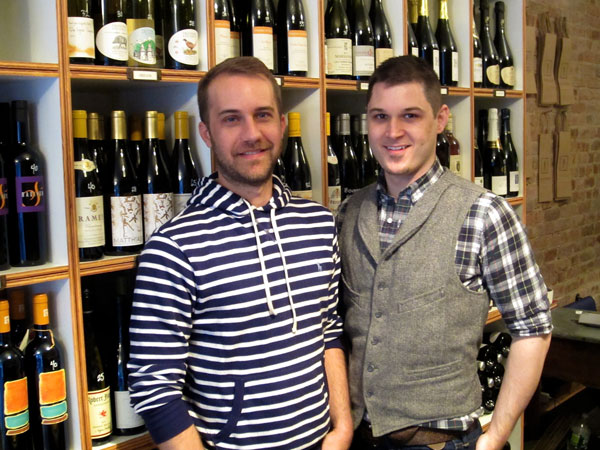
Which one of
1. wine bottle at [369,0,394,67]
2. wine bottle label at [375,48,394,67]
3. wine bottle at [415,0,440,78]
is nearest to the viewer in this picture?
wine bottle label at [375,48,394,67]

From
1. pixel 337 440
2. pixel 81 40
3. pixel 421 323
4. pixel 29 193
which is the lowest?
pixel 337 440

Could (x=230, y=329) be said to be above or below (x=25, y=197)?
below

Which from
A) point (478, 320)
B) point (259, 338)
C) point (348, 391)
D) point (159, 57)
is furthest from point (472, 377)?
point (159, 57)

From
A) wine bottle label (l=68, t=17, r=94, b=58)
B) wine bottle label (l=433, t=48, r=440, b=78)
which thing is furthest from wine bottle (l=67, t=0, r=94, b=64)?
wine bottle label (l=433, t=48, r=440, b=78)

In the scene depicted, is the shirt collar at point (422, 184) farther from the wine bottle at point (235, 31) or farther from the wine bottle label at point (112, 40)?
the wine bottle label at point (112, 40)

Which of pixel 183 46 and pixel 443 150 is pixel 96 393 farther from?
pixel 443 150

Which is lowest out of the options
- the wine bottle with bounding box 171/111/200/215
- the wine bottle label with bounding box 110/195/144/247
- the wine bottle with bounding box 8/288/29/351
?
the wine bottle with bounding box 8/288/29/351

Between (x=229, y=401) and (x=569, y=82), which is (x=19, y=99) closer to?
(x=229, y=401)

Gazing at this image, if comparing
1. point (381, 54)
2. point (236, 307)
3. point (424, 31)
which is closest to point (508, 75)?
point (424, 31)

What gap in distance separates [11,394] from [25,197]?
435 millimetres

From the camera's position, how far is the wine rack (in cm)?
141

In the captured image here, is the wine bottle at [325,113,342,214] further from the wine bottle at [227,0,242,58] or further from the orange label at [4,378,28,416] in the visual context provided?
the orange label at [4,378,28,416]

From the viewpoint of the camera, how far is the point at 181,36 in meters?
1.64

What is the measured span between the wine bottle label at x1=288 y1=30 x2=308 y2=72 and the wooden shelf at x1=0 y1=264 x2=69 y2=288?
90 cm
